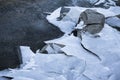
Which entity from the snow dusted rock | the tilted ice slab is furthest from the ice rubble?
the snow dusted rock

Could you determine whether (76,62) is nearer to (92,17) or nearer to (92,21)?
(92,21)

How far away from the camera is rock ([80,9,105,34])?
349 centimetres

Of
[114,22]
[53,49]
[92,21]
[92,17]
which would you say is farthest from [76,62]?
[114,22]

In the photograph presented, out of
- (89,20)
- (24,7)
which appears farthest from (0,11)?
(89,20)

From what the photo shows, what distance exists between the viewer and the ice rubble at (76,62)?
2.71m

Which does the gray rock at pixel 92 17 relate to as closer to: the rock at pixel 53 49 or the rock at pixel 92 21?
the rock at pixel 92 21

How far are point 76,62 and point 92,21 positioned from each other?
39.0 inches

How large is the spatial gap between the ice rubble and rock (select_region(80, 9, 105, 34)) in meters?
0.15

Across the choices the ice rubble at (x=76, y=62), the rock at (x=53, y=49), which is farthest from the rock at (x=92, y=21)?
the rock at (x=53, y=49)

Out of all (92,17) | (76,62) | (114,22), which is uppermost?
(92,17)

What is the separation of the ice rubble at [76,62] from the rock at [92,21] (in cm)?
15

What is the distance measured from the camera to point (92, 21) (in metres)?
3.66

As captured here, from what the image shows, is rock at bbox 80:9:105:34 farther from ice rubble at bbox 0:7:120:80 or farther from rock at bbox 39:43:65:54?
rock at bbox 39:43:65:54

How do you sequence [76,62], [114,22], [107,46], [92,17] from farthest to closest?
[114,22], [92,17], [107,46], [76,62]
